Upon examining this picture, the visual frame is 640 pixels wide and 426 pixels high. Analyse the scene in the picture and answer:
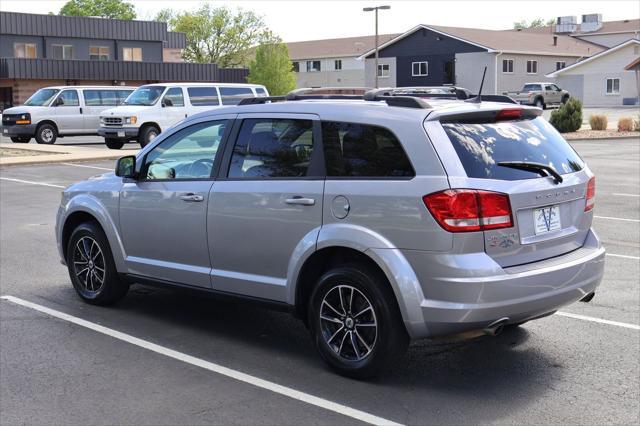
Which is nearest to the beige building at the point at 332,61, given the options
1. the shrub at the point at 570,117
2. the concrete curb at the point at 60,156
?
the shrub at the point at 570,117

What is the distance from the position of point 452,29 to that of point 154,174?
68.0 m

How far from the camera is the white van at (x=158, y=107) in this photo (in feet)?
87.6

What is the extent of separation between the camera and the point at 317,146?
5.83 meters

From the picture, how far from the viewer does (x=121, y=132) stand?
26719mm

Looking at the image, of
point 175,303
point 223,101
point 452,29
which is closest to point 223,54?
point 452,29

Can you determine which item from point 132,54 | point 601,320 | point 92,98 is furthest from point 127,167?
point 132,54

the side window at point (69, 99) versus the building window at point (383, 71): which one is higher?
the building window at point (383, 71)

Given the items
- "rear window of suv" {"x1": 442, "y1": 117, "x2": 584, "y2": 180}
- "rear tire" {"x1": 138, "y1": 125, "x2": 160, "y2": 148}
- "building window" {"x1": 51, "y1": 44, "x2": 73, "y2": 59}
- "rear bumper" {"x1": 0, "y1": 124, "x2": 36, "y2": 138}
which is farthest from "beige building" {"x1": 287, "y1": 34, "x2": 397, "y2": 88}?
"rear window of suv" {"x1": 442, "y1": 117, "x2": 584, "y2": 180}

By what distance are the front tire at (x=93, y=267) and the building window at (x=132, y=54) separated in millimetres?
56408

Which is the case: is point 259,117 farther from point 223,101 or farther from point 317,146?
point 223,101

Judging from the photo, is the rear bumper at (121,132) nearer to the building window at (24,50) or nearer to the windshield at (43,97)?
the windshield at (43,97)

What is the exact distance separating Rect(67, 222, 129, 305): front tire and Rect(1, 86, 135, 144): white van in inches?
932

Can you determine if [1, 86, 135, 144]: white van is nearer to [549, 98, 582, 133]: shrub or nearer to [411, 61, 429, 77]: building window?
[549, 98, 582, 133]: shrub

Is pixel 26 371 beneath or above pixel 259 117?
beneath
